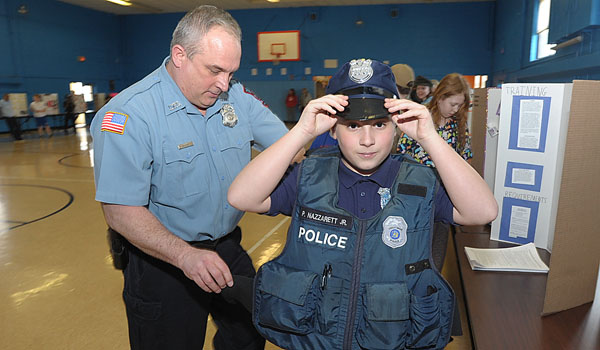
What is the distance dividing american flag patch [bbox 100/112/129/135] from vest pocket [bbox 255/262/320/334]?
722mm

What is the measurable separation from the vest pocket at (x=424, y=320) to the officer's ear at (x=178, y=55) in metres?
1.15

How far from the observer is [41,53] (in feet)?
45.7

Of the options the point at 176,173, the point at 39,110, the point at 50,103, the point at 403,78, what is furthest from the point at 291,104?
the point at 176,173

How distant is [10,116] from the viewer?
11.4 metres

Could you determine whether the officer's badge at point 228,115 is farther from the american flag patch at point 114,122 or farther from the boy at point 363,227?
the boy at point 363,227

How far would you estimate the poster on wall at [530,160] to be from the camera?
1686 mm

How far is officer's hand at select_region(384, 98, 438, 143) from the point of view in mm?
1025

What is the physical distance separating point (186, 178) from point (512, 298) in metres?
1.21

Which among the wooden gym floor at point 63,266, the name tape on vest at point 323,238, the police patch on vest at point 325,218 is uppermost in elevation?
the police patch on vest at point 325,218

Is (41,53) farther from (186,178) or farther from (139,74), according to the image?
(186,178)

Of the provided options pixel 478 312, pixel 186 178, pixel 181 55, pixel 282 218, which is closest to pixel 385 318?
pixel 478 312

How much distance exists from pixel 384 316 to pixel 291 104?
1514 centimetres

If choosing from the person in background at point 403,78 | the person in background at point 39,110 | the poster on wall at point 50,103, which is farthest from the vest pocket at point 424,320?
the poster on wall at point 50,103

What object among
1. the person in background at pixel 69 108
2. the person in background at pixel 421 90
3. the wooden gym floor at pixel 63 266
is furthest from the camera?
the person in background at pixel 69 108
